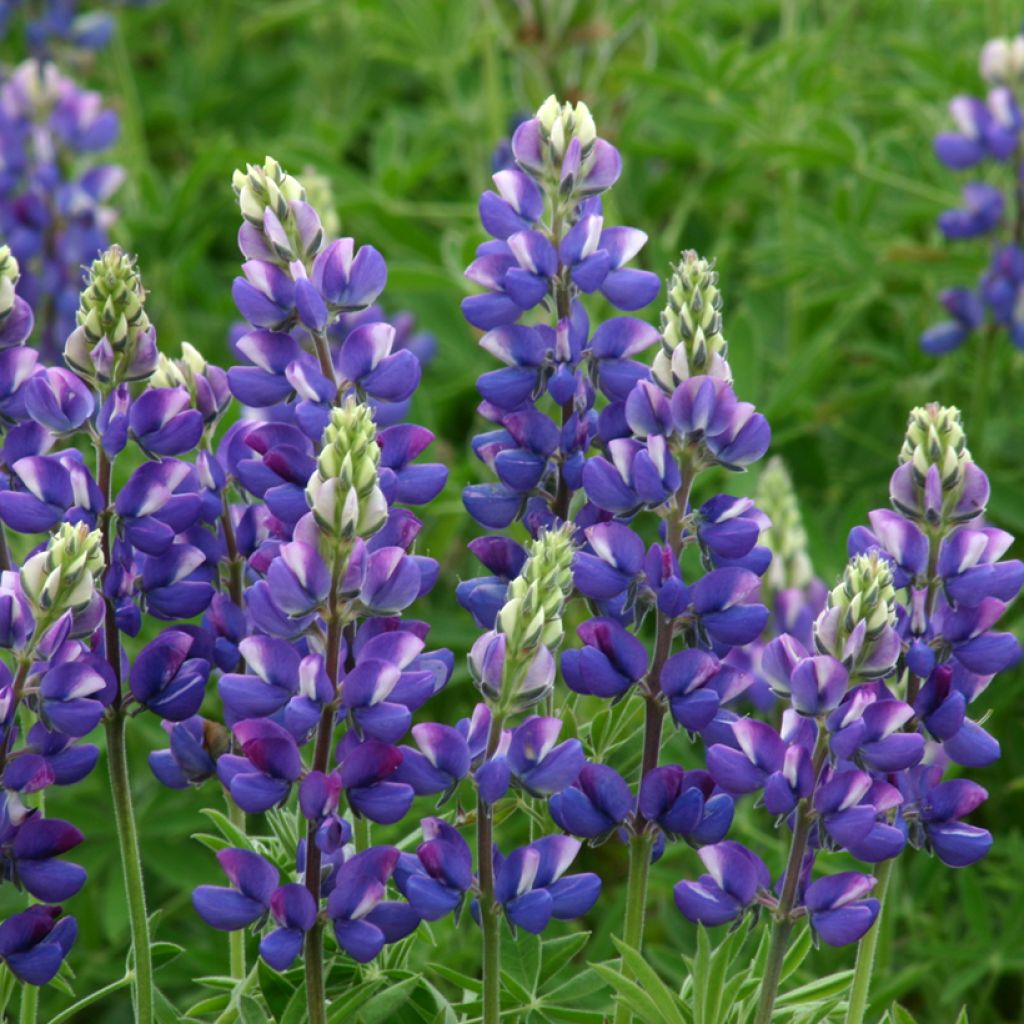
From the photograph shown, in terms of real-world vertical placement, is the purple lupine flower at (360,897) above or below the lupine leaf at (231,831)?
above

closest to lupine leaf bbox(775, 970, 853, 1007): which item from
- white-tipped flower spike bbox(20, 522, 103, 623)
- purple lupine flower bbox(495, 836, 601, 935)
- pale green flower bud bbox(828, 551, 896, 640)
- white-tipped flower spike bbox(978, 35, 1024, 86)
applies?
purple lupine flower bbox(495, 836, 601, 935)

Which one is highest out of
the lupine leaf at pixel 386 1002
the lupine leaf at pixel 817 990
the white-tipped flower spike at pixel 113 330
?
the white-tipped flower spike at pixel 113 330

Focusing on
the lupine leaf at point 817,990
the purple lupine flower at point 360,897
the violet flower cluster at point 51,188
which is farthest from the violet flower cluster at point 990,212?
the purple lupine flower at point 360,897

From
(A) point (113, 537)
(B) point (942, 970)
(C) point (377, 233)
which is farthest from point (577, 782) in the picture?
(C) point (377, 233)

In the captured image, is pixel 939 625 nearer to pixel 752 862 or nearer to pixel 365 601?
pixel 752 862

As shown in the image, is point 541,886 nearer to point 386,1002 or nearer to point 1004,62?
point 386,1002

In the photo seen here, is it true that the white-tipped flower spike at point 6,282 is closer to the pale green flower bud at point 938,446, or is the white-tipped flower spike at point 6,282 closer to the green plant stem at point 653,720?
the green plant stem at point 653,720
